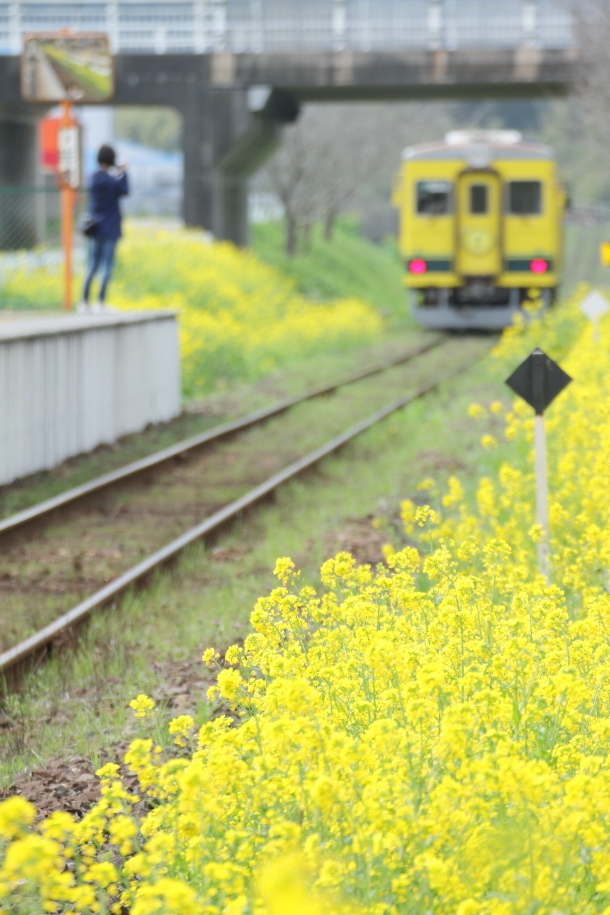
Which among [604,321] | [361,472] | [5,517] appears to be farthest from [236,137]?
[5,517]

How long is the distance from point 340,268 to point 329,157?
3.74 m

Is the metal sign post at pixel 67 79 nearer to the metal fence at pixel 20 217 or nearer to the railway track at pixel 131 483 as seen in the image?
the metal fence at pixel 20 217

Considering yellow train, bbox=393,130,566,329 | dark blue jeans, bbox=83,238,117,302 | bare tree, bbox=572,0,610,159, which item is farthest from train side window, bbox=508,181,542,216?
dark blue jeans, bbox=83,238,117,302

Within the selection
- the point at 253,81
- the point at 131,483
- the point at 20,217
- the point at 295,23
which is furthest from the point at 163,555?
the point at 295,23

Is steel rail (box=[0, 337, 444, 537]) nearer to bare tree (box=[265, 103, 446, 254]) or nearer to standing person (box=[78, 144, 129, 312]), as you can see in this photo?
standing person (box=[78, 144, 129, 312])

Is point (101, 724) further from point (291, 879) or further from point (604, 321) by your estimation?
point (604, 321)

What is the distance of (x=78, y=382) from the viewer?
11836 millimetres

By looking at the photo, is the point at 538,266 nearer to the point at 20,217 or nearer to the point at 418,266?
the point at 418,266

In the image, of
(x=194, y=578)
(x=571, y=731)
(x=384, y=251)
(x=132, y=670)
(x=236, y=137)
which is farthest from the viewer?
(x=384, y=251)

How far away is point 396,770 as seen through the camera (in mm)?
3160

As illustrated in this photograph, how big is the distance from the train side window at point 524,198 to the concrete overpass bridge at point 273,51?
3774 mm

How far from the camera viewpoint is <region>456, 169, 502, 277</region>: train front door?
22.9m

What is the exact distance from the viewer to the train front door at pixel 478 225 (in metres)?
22.9

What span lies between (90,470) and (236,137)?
1645 cm
